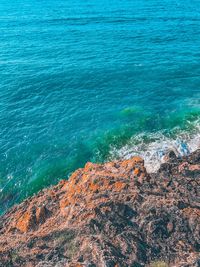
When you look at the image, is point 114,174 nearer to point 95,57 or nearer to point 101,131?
point 101,131

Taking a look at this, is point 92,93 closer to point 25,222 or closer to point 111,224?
point 25,222

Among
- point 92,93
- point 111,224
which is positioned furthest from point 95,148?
point 111,224

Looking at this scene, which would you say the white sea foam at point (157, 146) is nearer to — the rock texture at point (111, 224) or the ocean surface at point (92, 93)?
the ocean surface at point (92, 93)

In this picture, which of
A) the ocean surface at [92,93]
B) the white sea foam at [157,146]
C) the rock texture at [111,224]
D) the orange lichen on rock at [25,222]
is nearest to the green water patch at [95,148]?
the ocean surface at [92,93]

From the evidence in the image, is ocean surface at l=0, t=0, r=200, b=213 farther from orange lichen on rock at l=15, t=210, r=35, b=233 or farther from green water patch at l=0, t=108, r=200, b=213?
orange lichen on rock at l=15, t=210, r=35, b=233

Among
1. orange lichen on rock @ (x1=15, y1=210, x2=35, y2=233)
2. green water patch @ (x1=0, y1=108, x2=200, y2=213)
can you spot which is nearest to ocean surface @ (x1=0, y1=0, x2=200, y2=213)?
green water patch @ (x1=0, y1=108, x2=200, y2=213)

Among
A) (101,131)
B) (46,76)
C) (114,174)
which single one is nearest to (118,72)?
(46,76)
